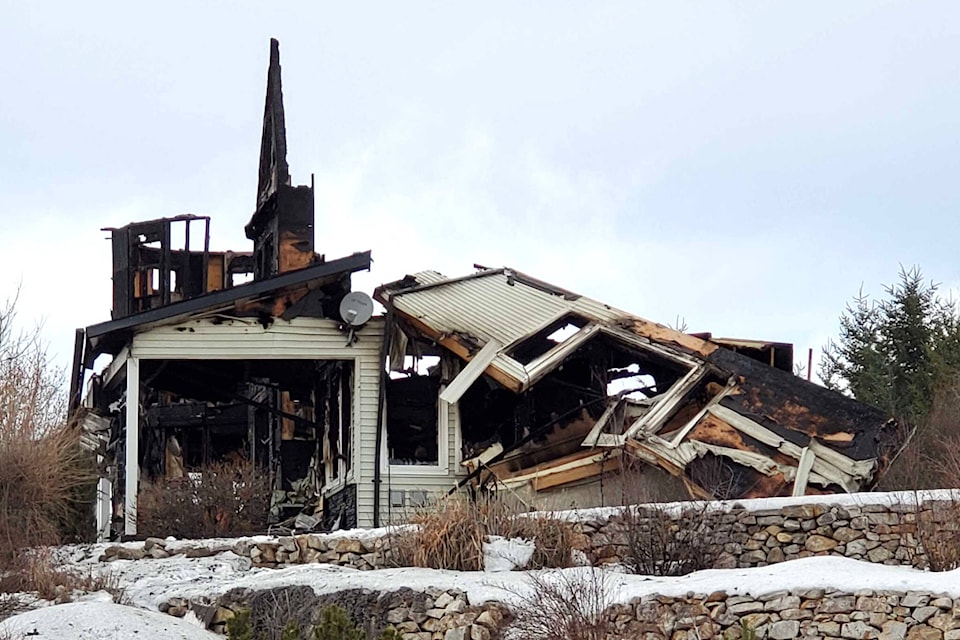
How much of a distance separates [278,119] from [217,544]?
1103 centimetres

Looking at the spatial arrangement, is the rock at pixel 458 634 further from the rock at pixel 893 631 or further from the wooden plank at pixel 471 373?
the wooden plank at pixel 471 373

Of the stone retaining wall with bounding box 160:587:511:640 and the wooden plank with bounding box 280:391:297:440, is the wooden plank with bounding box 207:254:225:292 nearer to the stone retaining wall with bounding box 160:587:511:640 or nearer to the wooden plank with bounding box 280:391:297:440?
the wooden plank with bounding box 280:391:297:440

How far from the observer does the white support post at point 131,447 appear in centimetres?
2098

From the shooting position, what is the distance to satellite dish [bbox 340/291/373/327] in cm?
2183

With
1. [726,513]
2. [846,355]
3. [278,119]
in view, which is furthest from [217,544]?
[846,355]

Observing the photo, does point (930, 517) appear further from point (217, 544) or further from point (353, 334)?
point (353, 334)

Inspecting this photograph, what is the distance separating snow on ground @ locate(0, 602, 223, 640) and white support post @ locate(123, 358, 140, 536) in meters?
7.16

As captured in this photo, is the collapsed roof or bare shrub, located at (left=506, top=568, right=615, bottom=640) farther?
the collapsed roof

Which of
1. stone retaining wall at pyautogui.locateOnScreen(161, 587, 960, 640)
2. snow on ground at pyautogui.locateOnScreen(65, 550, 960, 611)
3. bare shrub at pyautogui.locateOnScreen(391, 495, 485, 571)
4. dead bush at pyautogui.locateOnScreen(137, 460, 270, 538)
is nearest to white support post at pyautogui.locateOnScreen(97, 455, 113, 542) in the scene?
dead bush at pyautogui.locateOnScreen(137, 460, 270, 538)

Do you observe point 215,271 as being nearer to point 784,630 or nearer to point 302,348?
point 302,348

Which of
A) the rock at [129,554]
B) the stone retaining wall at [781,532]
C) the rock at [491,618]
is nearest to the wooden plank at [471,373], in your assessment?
the stone retaining wall at [781,532]

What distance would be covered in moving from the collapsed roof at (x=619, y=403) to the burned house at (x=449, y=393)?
0.10 feet

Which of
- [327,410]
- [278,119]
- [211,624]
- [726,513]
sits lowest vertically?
[211,624]

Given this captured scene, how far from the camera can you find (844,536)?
16.3 metres
